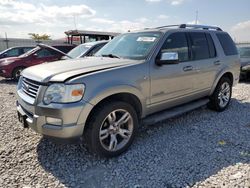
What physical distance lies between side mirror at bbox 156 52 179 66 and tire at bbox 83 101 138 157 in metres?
0.87

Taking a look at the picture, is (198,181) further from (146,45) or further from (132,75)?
(146,45)

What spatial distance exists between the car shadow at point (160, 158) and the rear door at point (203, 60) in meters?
0.87

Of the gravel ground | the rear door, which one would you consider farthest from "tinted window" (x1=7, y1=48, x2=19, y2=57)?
the rear door

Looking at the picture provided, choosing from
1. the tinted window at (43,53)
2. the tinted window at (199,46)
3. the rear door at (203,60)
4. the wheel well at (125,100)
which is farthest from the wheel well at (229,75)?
the tinted window at (43,53)

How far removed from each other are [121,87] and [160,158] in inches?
45.4

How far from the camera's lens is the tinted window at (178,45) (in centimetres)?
395

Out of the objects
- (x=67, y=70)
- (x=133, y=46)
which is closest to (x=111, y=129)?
(x=67, y=70)

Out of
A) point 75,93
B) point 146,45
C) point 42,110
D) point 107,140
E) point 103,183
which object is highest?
point 146,45

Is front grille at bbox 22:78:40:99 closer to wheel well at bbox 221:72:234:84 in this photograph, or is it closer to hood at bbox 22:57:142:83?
hood at bbox 22:57:142:83

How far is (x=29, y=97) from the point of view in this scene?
3127mm

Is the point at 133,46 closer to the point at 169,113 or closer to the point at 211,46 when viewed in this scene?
the point at 169,113

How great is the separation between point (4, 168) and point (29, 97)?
3.20ft

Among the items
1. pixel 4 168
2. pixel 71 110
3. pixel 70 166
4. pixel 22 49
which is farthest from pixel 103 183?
pixel 22 49

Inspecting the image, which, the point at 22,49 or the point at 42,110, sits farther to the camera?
the point at 22,49
